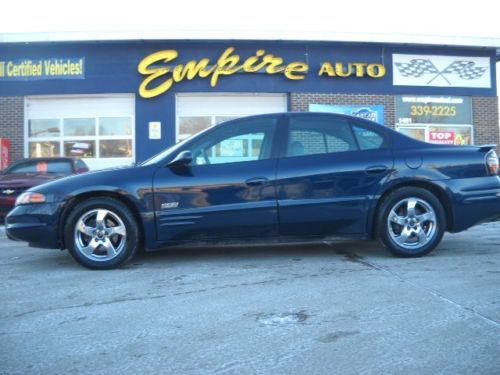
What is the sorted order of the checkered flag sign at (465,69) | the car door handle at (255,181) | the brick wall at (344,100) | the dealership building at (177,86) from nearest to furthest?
the car door handle at (255,181) → the dealership building at (177,86) → the brick wall at (344,100) → the checkered flag sign at (465,69)

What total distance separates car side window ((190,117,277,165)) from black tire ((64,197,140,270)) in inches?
35.7

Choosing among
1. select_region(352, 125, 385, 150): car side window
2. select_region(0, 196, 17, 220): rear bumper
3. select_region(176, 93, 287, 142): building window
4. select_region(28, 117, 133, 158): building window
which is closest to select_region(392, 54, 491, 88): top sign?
select_region(176, 93, 287, 142): building window

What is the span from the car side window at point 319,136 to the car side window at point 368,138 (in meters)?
0.06

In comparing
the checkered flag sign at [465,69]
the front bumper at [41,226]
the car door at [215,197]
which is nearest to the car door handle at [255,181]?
the car door at [215,197]

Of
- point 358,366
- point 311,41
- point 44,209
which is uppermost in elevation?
point 311,41

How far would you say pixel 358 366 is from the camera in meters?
2.75

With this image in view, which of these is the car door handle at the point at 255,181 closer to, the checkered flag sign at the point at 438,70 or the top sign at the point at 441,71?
the top sign at the point at 441,71

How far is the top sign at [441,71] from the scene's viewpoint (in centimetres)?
1648

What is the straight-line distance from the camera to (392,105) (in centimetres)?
1641

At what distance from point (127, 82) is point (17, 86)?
132 inches

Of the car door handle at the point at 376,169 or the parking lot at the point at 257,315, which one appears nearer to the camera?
the parking lot at the point at 257,315

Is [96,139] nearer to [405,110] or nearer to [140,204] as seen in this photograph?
[405,110]

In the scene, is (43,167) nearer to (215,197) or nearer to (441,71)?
(215,197)

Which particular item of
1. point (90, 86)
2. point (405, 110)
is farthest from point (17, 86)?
point (405, 110)
